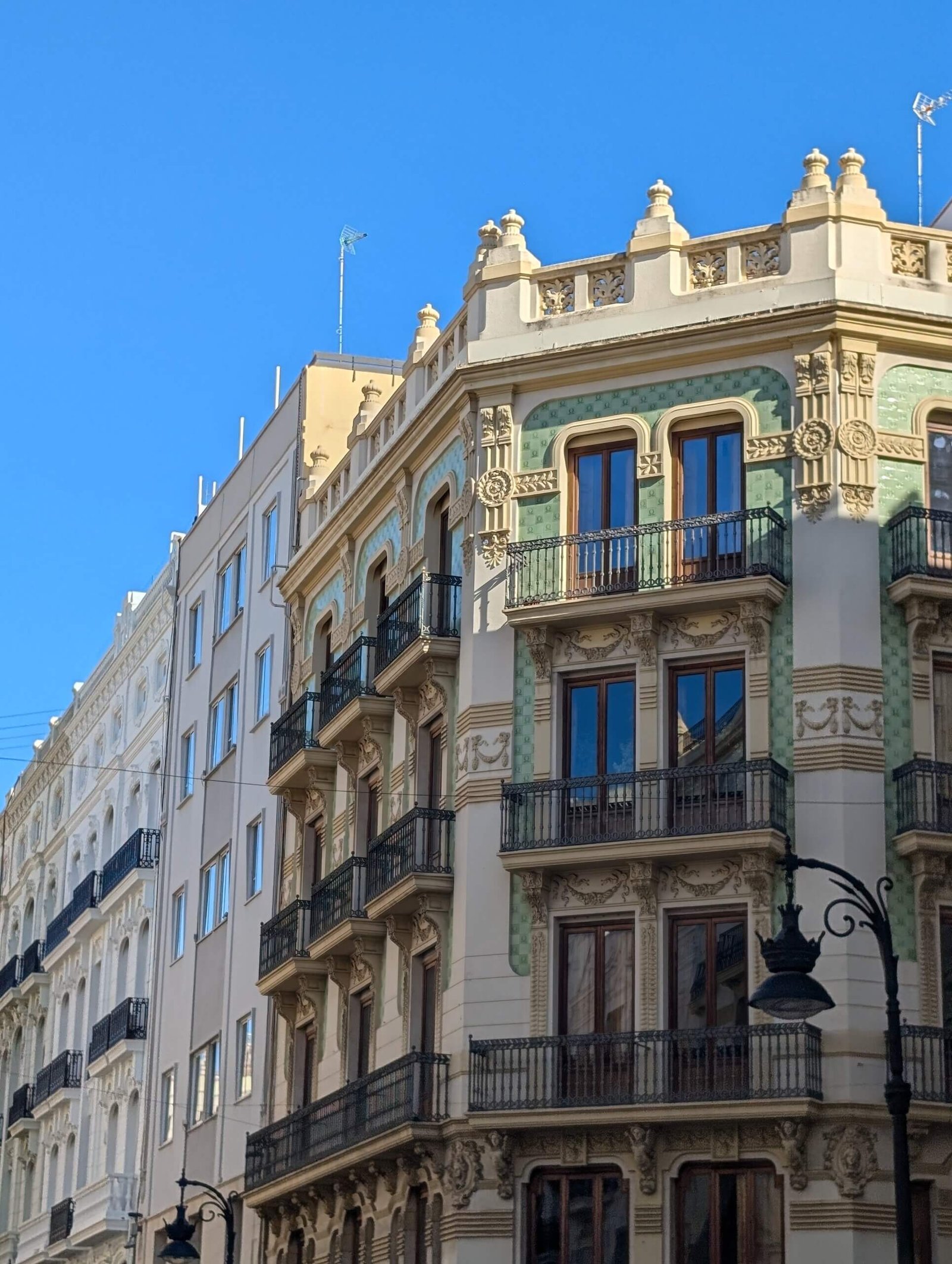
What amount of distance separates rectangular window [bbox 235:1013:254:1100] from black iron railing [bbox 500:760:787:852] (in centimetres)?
1155

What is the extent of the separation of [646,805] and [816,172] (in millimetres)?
9138

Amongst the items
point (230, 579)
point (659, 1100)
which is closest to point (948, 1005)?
point (659, 1100)

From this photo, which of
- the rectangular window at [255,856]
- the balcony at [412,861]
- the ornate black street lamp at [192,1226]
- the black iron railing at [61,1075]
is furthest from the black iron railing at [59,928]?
the balcony at [412,861]

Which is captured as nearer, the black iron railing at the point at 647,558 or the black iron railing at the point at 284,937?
the black iron railing at the point at 647,558

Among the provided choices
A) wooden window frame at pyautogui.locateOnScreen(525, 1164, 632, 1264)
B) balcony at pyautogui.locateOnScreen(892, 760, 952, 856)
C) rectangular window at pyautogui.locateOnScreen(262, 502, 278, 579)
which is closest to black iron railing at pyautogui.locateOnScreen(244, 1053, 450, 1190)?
wooden window frame at pyautogui.locateOnScreen(525, 1164, 632, 1264)

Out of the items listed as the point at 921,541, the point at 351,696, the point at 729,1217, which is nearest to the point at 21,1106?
Result: the point at 351,696

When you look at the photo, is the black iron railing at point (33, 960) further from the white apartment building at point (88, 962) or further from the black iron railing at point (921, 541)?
the black iron railing at point (921, 541)

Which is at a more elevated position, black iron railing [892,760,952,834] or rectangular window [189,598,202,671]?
rectangular window [189,598,202,671]

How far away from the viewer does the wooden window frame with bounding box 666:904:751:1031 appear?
3078cm

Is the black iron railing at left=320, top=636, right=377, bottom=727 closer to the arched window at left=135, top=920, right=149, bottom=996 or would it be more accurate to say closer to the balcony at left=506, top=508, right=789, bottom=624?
the balcony at left=506, top=508, right=789, bottom=624

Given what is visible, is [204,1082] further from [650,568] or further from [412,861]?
[650,568]

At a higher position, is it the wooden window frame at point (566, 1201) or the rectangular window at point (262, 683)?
the rectangular window at point (262, 683)

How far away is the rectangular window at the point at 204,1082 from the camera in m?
44.0

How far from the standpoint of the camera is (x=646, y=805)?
3156 centimetres
